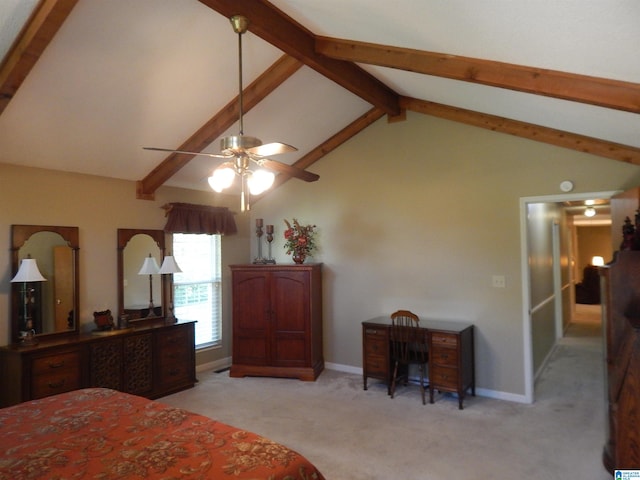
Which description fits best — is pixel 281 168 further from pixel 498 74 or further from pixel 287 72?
pixel 498 74

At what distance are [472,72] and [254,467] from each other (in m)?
2.67

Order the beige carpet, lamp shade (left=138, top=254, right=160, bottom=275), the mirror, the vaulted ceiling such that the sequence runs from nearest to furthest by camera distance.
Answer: the vaulted ceiling, the beige carpet, the mirror, lamp shade (left=138, top=254, right=160, bottom=275)

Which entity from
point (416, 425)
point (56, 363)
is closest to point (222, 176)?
point (56, 363)

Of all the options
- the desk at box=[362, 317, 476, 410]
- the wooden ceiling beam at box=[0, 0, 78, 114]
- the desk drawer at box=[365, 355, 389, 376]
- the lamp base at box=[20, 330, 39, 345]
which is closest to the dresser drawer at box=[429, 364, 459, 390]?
the desk at box=[362, 317, 476, 410]

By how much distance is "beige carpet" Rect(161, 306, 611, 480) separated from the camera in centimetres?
294

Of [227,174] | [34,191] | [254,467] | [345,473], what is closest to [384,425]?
[345,473]

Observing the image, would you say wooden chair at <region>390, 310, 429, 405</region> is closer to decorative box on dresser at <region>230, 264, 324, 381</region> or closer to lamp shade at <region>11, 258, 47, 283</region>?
decorative box on dresser at <region>230, 264, 324, 381</region>

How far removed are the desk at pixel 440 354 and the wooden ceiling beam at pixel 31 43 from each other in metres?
3.72

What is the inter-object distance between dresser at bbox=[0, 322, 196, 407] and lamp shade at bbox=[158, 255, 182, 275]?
2.00 ft

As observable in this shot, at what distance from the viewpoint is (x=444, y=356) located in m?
4.09

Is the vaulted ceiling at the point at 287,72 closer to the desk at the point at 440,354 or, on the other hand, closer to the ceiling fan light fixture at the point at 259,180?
the ceiling fan light fixture at the point at 259,180

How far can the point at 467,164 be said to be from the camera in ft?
14.7

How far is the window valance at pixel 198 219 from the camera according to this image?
5.02 metres

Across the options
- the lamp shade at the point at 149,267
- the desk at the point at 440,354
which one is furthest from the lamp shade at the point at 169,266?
the desk at the point at 440,354
